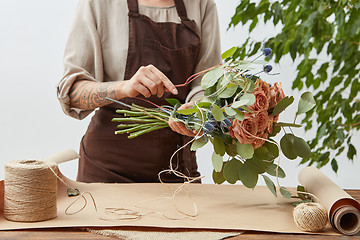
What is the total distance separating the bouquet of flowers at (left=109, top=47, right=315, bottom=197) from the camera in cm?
106

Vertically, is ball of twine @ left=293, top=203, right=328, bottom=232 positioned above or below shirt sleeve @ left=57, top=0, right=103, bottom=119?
below

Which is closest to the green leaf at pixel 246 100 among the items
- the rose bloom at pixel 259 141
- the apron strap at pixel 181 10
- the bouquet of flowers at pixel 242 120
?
the bouquet of flowers at pixel 242 120

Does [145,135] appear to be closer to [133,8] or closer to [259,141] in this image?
[133,8]

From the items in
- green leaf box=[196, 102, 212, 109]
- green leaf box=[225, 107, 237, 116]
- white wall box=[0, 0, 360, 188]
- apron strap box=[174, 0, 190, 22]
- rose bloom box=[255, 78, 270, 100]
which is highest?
apron strap box=[174, 0, 190, 22]

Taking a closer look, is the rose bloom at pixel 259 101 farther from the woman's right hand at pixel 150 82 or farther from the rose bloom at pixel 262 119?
the woman's right hand at pixel 150 82

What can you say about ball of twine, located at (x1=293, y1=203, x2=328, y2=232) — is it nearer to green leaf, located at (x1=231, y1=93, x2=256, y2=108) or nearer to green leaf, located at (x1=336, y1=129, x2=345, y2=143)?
green leaf, located at (x1=231, y1=93, x2=256, y2=108)

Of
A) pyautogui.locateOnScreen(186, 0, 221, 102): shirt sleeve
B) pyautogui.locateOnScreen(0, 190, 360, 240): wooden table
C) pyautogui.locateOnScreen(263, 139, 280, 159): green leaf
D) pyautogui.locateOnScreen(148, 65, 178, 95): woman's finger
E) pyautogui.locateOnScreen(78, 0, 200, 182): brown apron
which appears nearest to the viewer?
pyautogui.locateOnScreen(0, 190, 360, 240): wooden table

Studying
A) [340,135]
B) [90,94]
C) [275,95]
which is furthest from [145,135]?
[340,135]

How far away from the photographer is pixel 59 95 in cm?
147

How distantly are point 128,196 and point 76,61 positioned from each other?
53 centimetres

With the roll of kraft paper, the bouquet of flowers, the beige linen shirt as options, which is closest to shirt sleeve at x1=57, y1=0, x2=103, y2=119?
the beige linen shirt

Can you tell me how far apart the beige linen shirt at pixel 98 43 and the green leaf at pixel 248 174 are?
46 cm

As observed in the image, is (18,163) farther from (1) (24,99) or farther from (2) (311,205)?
(1) (24,99)

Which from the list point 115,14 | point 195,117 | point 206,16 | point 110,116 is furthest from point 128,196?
point 206,16
